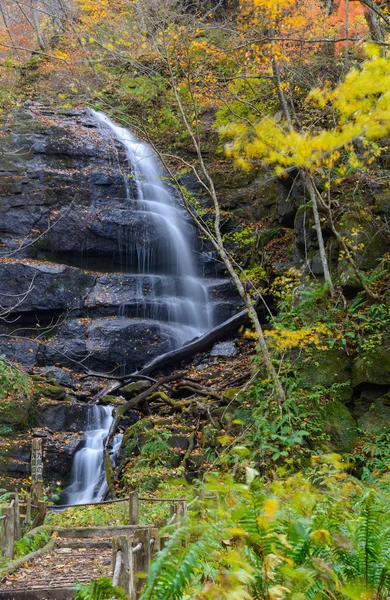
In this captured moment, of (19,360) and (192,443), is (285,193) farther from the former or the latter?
(19,360)

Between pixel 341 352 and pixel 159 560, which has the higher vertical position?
pixel 341 352

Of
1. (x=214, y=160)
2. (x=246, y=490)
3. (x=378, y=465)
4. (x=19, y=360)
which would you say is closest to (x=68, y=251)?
(x=19, y=360)

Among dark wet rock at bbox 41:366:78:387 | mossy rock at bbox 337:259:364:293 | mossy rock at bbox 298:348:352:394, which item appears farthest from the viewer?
dark wet rock at bbox 41:366:78:387

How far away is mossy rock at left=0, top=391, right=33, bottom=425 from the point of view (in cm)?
1080

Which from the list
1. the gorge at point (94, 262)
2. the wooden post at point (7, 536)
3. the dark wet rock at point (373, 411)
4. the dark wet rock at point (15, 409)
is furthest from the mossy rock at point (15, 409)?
the dark wet rock at point (373, 411)

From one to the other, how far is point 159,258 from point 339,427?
9903 millimetres

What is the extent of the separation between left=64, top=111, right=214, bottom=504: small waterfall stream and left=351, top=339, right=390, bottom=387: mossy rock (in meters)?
7.04

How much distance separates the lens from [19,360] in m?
14.5

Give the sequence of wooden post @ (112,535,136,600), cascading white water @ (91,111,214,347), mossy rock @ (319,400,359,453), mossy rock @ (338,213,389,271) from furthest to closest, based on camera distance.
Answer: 1. cascading white water @ (91,111,214,347)
2. mossy rock @ (338,213,389,271)
3. mossy rock @ (319,400,359,453)
4. wooden post @ (112,535,136,600)

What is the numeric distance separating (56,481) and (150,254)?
27.3 feet

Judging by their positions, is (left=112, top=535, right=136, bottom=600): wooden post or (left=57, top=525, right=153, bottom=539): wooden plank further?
(left=57, top=525, right=153, bottom=539): wooden plank

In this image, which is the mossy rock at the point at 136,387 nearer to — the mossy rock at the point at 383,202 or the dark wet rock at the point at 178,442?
the dark wet rock at the point at 178,442

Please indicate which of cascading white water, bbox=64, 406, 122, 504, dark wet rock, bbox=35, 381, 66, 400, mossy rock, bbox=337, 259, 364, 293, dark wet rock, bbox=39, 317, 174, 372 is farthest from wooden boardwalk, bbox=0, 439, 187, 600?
dark wet rock, bbox=39, 317, 174, 372

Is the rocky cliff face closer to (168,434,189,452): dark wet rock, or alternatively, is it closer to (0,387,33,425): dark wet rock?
(0,387,33,425): dark wet rock
